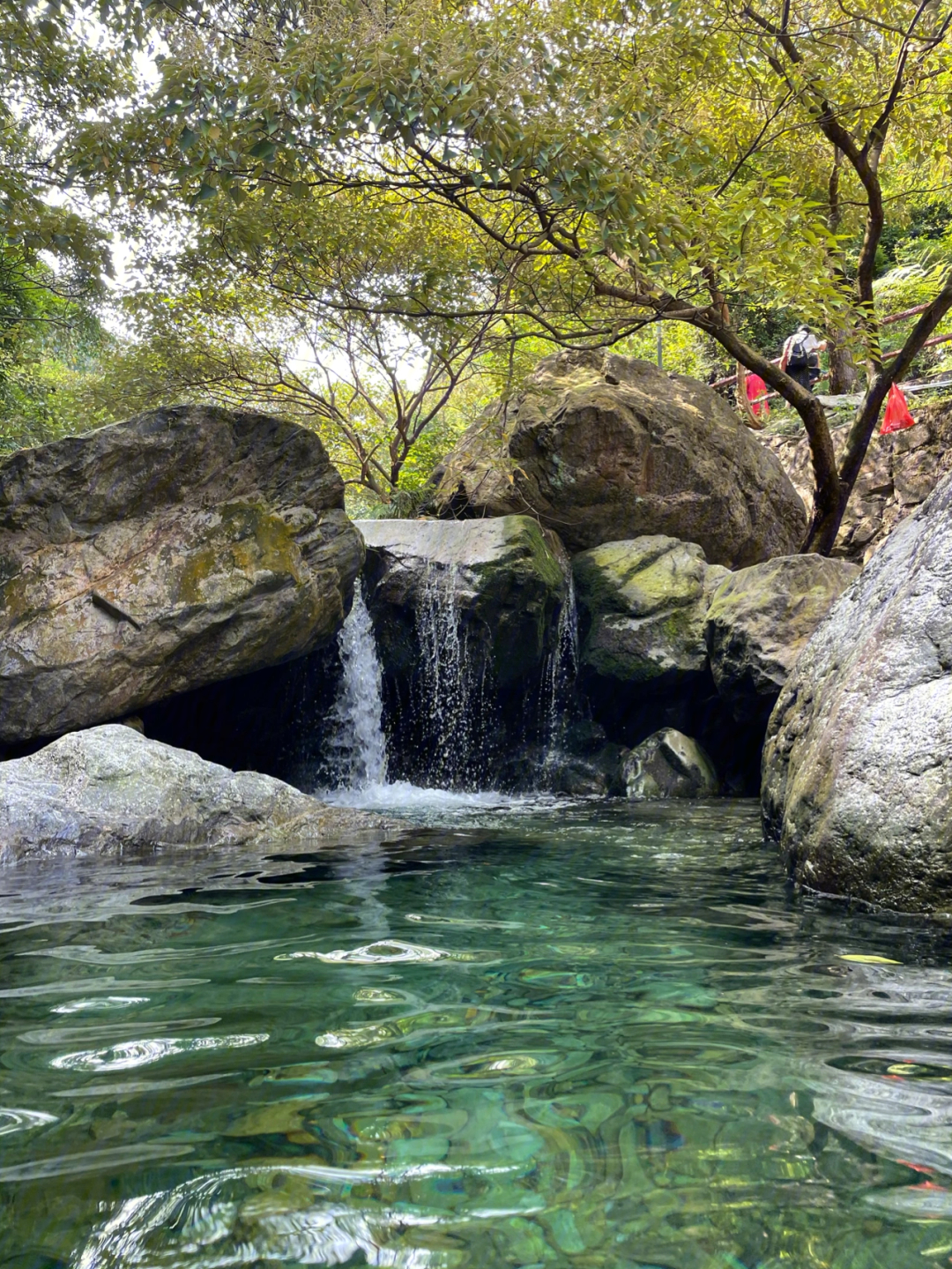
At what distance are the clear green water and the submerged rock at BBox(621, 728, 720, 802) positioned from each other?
5352 mm

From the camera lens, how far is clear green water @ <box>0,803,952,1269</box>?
1490 millimetres

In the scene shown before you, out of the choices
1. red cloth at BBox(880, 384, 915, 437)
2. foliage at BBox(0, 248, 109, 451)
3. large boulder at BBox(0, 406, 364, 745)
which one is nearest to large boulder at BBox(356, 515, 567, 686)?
large boulder at BBox(0, 406, 364, 745)

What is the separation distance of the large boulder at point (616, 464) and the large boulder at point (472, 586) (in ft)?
3.19

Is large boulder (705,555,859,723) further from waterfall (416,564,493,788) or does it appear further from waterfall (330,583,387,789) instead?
waterfall (330,583,387,789)

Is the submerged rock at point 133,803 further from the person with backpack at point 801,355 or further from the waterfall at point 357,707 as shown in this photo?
the person with backpack at point 801,355

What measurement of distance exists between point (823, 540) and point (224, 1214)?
11854mm

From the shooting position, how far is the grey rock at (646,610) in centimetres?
1029

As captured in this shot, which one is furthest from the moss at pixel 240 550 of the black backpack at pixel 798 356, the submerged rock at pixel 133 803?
the black backpack at pixel 798 356

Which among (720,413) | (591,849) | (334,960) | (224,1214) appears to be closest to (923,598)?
(591,849)

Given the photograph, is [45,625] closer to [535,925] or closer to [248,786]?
[248,786]

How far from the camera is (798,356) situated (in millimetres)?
13875

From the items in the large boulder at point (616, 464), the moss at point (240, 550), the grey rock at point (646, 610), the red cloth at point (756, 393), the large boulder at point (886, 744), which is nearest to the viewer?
the large boulder at point (886, 744)

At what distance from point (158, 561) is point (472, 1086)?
6.85 meters

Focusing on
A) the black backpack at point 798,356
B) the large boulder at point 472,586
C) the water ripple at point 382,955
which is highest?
the black backpack at point 798,356
